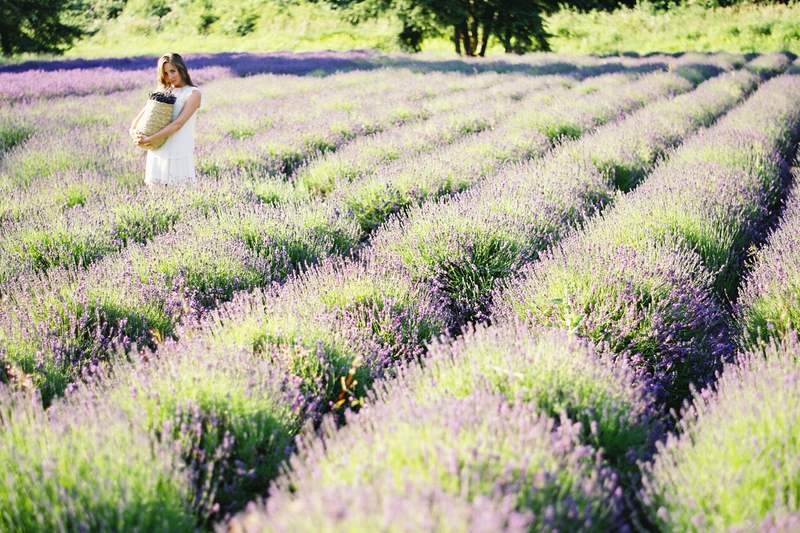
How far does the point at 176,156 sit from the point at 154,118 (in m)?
0.36

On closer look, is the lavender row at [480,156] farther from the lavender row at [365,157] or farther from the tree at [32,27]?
the tree at [32,27]

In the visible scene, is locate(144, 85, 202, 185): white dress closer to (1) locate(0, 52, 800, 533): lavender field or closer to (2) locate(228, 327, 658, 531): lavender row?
(1) locate(0, 52, 800, 533): lavender field

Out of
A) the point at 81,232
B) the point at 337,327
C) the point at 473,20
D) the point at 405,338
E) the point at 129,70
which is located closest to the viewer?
the point at 337,327

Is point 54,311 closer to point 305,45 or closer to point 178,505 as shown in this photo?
point 178,505

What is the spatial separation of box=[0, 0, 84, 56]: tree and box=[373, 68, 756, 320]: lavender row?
1928cm

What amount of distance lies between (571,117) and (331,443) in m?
6.91

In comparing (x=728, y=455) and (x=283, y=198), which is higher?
(x=283, y=198)

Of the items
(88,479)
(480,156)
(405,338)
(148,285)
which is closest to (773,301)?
(405,338)

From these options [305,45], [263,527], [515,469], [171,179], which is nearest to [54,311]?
[263,527]

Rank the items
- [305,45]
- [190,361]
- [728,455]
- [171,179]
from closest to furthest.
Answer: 1. [728,455]
2. [190,361]
3. [171,179]
4. [305,45]

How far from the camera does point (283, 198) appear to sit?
186 inches

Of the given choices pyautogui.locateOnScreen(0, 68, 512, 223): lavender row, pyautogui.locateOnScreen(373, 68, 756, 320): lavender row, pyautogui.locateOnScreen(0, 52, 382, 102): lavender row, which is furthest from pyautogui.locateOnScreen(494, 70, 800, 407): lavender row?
pyautogui.locateOnScreen(0, 52, 382, 102): lavender row

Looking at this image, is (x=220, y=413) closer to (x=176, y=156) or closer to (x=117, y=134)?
(x=176, y=156)

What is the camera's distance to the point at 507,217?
12.4 feet
